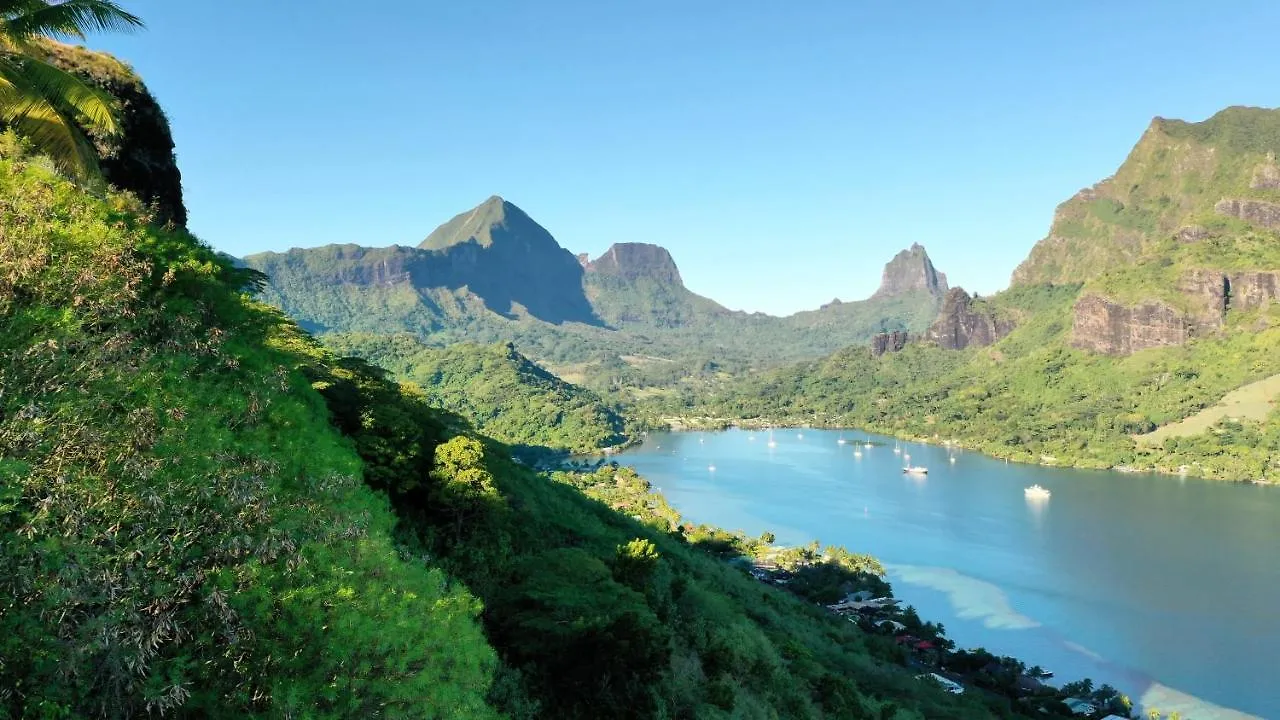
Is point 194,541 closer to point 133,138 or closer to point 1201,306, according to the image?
point 133,138

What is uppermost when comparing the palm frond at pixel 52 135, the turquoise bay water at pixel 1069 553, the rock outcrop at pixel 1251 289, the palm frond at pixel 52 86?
the rock outcrop at pixel 1251 289

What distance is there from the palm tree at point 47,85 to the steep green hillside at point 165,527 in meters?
1.77

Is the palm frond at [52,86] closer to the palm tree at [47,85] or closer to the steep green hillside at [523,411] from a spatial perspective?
the palm tree at [47,85]

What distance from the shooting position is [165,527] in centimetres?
848

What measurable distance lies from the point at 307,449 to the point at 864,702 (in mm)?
25671

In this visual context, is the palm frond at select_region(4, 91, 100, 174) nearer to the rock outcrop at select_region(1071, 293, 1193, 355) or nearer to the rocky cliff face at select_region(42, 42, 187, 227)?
the rocky cliff face at select_region(42, 42, 187, 227)

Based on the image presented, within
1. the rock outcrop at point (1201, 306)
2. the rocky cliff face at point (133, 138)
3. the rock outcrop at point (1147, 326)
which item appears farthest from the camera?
the rock outcrop at point (1147, 326)

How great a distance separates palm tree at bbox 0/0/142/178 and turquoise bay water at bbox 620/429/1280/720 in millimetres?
63657

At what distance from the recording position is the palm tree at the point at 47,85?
13.5 metres

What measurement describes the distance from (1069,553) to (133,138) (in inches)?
3604

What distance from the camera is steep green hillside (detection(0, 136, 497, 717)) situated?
7.23 metres

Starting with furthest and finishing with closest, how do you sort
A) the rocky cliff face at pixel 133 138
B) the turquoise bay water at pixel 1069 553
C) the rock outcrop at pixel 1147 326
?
the rock outcrop at pixel 1147 326 → the turquoise bay water at pixel 1069 553 → the rocky cliff face at pixel 133 138

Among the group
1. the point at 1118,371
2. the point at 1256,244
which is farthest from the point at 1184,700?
the point at 1256,244

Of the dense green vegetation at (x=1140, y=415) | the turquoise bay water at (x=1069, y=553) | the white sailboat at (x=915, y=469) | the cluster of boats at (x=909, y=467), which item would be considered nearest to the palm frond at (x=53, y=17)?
the turquoise bay water at (x=1069, y=553)
